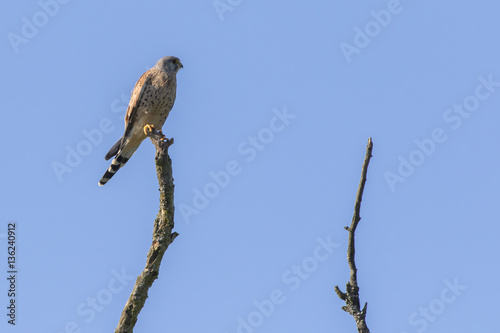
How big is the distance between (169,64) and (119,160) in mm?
1425

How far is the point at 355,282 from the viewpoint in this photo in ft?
9.68

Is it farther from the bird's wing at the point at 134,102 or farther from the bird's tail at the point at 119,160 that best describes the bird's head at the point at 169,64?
the bird's tail at the point at 119,160

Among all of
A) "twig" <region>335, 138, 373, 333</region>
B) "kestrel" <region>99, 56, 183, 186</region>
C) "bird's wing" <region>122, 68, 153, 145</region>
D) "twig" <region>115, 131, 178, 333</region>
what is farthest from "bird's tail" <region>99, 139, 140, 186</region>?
"twig" <region>335, 138, 373, 333</region>

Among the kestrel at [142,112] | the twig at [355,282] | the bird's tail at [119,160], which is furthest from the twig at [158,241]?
the bird's tail at [119,160]

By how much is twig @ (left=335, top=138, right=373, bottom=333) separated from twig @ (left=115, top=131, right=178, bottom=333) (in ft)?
5.63

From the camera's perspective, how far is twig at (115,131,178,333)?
4246 millimetres

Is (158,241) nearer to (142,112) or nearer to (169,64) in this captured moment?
(142,112)

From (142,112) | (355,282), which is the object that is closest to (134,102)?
(142,112)

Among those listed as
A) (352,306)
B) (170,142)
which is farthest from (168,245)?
(352,306)

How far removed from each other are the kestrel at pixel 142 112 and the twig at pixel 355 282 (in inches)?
197

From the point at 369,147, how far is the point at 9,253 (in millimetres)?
5689

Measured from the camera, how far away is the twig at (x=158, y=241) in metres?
4.25

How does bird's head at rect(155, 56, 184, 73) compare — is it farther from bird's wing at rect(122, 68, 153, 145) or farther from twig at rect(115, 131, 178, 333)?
twig at rect(115, 131, 178, 333)

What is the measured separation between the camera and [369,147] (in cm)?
271
